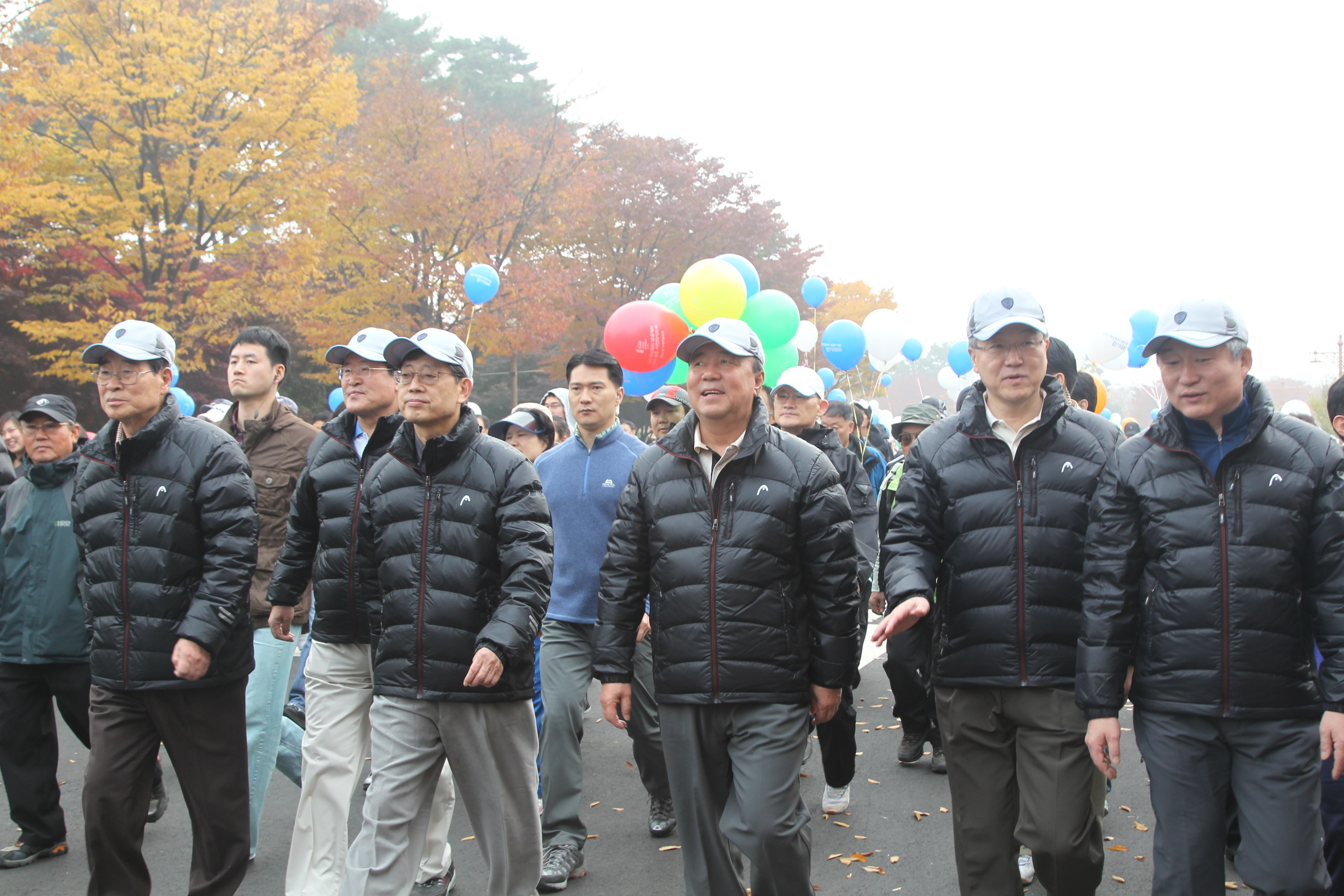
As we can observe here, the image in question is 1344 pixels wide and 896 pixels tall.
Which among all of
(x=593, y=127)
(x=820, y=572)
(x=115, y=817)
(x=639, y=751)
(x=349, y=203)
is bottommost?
(x=639, y=751)

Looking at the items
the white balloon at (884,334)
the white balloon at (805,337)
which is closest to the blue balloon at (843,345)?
the white balloon at (805,337)

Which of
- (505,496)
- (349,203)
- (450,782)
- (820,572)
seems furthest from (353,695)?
(349,203)

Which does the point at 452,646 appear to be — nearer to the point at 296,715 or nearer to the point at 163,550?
the point at 163,550

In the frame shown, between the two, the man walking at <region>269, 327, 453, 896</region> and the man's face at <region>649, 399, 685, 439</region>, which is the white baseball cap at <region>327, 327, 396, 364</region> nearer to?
the man walking at <region>269, 327, 453, 896</region>

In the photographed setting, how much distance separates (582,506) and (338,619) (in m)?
1.39

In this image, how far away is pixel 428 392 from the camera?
12.6 ft

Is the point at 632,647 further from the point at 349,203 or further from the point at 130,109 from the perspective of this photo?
the point at 349,203

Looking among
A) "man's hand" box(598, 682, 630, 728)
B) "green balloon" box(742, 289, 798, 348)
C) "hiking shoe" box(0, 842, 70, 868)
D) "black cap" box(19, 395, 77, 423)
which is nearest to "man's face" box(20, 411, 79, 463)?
"black cap" box(19, 395, 77, 423)

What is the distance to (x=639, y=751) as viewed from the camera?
16.7 ft

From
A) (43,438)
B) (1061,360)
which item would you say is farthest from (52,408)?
(1061,360)

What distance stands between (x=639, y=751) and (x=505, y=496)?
1993 millimetres

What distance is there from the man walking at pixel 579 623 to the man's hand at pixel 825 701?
127 cm

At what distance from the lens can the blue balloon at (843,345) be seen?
14.1 metres

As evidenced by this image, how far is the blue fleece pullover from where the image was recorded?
4.96m
